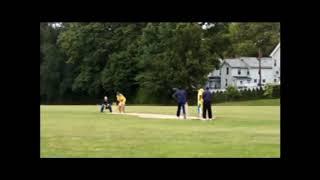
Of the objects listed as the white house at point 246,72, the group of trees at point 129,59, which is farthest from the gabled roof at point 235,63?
the group of trees at point 129,59

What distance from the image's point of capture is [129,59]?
46.0m

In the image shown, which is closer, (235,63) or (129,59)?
(129,59)

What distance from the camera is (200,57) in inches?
1781

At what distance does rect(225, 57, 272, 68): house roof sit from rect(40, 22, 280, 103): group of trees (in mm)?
6758

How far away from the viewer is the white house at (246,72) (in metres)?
52.2

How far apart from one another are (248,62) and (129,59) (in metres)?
15.8

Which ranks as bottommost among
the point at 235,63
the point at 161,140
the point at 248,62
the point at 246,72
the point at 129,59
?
the point at 161,140

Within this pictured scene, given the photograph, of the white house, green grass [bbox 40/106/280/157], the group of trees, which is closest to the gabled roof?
the white house

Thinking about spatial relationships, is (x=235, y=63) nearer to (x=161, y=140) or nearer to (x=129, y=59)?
(x=129, y=59)

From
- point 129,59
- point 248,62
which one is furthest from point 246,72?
point 129,59

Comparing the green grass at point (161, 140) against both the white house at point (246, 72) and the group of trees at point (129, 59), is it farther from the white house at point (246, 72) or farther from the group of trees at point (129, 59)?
the white house at point (246, 72)

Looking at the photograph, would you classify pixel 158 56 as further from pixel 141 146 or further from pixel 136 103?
pixel 141 146
